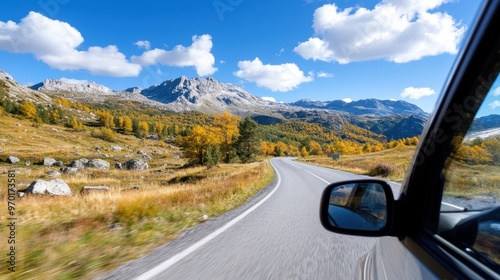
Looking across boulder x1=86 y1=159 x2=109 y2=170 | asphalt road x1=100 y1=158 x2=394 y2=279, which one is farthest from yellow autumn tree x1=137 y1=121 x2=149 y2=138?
asphalt road x1=100 y1=158 x2=394 y2=279

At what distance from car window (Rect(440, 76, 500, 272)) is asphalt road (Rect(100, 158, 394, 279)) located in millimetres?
2303

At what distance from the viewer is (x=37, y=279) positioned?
11.7 feet

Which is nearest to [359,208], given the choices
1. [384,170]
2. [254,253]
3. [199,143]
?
[254,253]

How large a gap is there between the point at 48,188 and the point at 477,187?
17.7 meters

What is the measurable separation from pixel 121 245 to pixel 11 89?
223118mm

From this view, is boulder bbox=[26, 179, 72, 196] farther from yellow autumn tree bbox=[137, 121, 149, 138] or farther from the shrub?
yellow autumn tree bbox=[137, 121, 149, 138]

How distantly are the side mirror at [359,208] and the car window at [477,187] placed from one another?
1.01 feet

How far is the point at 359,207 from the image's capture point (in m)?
2.19

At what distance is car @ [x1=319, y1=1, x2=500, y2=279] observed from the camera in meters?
1.10

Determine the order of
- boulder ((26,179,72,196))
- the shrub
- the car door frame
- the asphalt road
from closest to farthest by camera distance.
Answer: the car door frame < the asphalt road < boulder ((26,179,72,196)) < the shrub

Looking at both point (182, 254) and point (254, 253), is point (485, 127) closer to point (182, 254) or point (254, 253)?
point (254, 253)

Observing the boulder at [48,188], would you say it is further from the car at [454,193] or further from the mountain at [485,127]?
the mountain at [485,127]

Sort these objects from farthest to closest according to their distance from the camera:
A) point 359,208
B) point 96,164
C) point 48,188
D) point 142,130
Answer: point 142,130
point 96,164
point 48,188
point 359,208

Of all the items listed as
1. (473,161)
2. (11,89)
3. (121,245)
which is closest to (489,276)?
(473,161)
